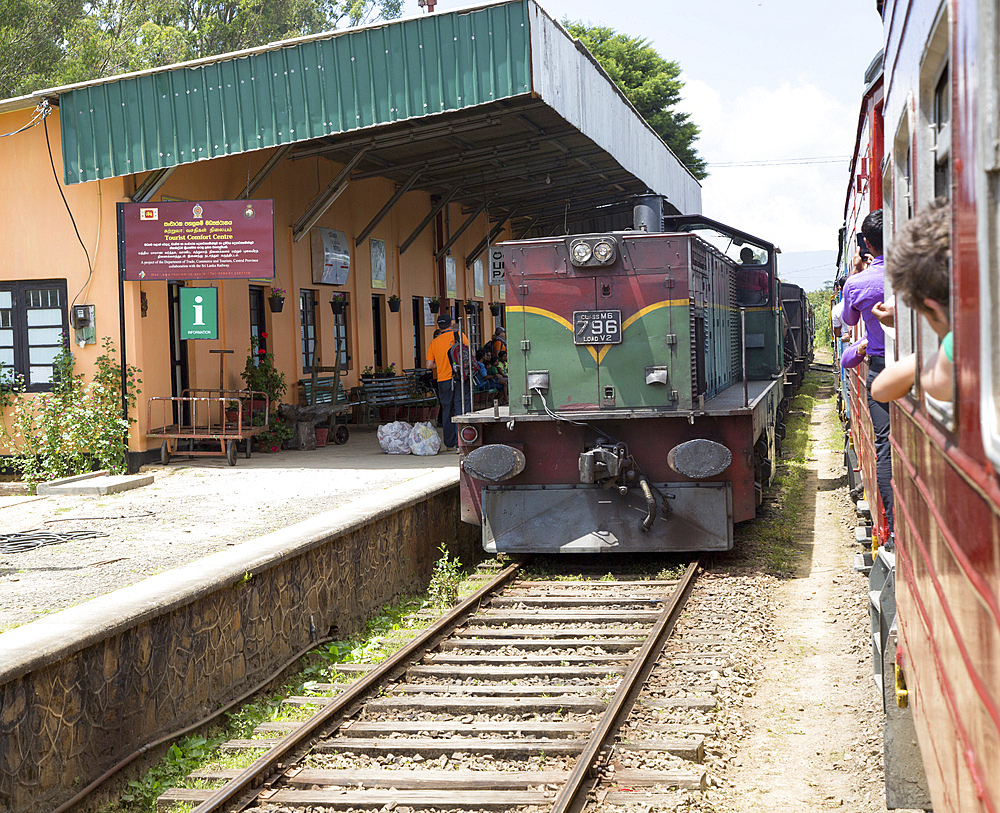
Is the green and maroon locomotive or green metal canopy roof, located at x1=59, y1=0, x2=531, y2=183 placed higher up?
green metal canopy roof, located at x1=59, y1=0, x2=531, y2=183

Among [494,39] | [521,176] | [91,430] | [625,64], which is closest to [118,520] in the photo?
[91,430]

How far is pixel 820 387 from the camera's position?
33312 millimetres

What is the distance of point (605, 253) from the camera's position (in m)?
9.47

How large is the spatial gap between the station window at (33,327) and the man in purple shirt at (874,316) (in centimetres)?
1096

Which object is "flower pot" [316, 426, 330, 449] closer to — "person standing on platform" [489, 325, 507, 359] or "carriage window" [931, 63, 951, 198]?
"person standing on platform" [489, 325, 507, 359]

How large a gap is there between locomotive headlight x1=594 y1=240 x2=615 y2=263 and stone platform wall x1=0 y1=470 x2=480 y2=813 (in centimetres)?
272

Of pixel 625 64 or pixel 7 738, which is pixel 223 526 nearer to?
pixel 7 738

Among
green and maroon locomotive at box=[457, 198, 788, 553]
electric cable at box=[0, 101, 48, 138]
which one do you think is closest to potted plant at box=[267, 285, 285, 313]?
Result: electric cable at box=[0, 101, 48, 138]

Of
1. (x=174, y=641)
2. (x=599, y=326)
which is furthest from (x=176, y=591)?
(x=599, y=326)

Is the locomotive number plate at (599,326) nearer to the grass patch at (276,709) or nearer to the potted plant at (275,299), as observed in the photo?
the grass patch at (276,709)

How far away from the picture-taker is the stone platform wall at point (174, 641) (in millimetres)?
4836

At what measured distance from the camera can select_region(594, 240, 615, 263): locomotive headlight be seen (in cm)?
948

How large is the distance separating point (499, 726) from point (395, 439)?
972 cm

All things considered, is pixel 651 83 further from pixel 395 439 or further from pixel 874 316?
pixel 874 316
